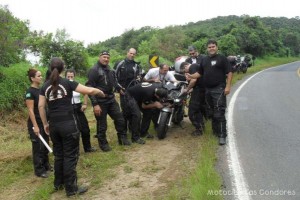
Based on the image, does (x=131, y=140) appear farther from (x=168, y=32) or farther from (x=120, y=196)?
(x=168, y=32)

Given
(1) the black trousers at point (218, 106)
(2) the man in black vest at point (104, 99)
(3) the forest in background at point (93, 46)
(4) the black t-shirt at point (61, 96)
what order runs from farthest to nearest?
(3) the forest in background at point (93, 46) → (1) the black trousers at point (218, 106) → (2) the man in black vest at point (104, 99) → (4) the black t-shirt at point (61, 96)

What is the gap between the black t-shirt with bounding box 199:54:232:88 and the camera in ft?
23.8

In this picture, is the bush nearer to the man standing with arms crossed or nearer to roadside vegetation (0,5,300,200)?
roadside vegetation (0,5,300,200)

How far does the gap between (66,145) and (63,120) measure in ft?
1.15

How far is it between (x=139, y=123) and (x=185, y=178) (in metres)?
2.45

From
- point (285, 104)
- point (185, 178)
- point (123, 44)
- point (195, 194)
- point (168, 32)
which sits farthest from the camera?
point (123, 44)

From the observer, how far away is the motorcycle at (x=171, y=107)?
7.52 meters

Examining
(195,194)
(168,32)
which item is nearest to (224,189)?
(195,194)

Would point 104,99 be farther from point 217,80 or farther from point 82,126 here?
point 217,80

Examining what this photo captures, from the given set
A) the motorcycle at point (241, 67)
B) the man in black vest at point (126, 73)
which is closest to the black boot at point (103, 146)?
the man in black vest at point (126, 73)

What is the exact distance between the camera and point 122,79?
7.74m

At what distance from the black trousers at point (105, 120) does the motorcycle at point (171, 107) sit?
2.66 feet

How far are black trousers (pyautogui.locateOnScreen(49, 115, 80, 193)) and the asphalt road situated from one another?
212 cm

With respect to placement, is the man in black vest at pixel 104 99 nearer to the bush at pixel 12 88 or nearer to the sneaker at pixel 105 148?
the sneaker at pixel 105 148
